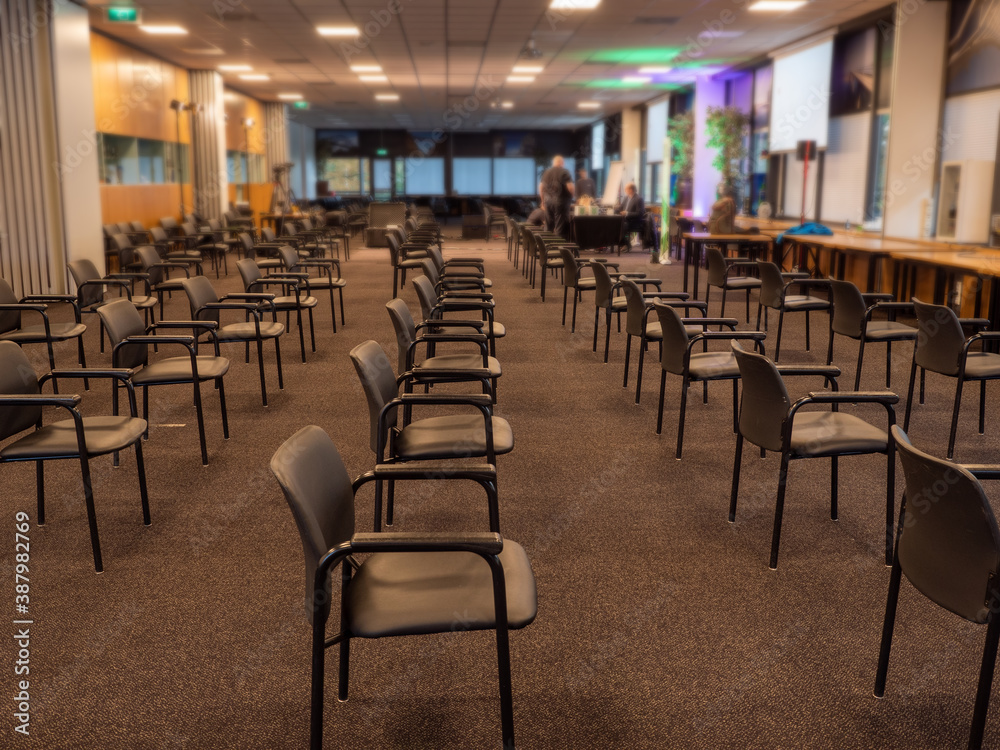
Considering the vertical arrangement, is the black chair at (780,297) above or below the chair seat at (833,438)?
above

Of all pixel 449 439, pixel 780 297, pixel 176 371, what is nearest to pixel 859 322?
pixel 780 297

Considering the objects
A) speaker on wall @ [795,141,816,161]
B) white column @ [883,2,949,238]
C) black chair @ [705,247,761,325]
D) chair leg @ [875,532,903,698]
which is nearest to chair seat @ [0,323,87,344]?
chair leg @ [875,532,903,698]

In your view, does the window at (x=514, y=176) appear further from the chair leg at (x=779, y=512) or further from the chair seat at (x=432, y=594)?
the chair seat at (x=432, y=594)

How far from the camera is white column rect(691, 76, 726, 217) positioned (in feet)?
54.2

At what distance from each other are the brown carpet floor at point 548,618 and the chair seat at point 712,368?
0.45 meters

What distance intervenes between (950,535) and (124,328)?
3.79m

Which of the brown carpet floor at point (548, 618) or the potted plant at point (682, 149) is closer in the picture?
the brown carpet floor at point (548, 618)

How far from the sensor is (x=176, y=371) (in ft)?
13.9

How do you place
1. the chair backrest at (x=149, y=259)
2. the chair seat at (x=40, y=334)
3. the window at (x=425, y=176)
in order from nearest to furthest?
the chair seat at (x=40, y=334), the chair backrest at (x=149, y=259), the window at (x=425, y=176)

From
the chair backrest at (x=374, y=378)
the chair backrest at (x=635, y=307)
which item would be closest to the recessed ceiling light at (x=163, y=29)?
the chair backrest at (x=635, y=307)

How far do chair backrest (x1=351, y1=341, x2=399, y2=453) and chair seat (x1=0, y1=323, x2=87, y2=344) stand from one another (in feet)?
9.00

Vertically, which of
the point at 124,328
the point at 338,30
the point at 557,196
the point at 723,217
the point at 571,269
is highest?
the point at 338,30

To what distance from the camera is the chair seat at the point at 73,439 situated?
119 inches

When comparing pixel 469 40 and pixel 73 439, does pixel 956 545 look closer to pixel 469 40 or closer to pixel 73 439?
pixel 73 439
